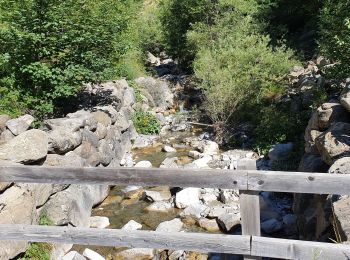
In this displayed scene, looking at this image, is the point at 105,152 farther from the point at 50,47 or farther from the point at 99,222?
the point at 50,47

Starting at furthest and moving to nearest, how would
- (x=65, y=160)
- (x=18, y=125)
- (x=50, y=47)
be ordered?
(x=50, y=47)
(x=65, y=160)
(x=18, y=125)

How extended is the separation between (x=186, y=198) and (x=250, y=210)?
6453mm

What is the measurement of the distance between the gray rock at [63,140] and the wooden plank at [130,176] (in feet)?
15.4

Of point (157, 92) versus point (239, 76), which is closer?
point (239, 76)

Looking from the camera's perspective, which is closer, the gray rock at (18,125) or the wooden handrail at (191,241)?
the wooden handrail at (191,241)

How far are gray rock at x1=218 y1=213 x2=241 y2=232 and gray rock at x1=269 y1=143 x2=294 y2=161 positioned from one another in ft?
12.7

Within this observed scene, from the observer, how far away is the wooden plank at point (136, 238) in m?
3.67

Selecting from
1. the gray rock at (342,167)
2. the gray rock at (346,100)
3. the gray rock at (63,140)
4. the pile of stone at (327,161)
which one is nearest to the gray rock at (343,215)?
the pile of stone at (327,161)

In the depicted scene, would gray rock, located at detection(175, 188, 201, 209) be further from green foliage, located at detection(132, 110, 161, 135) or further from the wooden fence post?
green foliage, located at detection(132, 110, 161, 135)

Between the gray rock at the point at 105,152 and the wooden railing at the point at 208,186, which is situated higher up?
Answer: the wooden railing at the point at 208,186

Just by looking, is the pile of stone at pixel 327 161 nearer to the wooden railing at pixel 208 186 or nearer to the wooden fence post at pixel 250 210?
the wooden railing at pixel 208 186

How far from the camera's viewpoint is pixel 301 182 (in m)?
3.40

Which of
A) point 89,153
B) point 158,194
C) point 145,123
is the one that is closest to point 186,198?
point 158,194

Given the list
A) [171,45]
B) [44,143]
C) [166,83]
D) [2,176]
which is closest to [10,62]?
[44,143]
